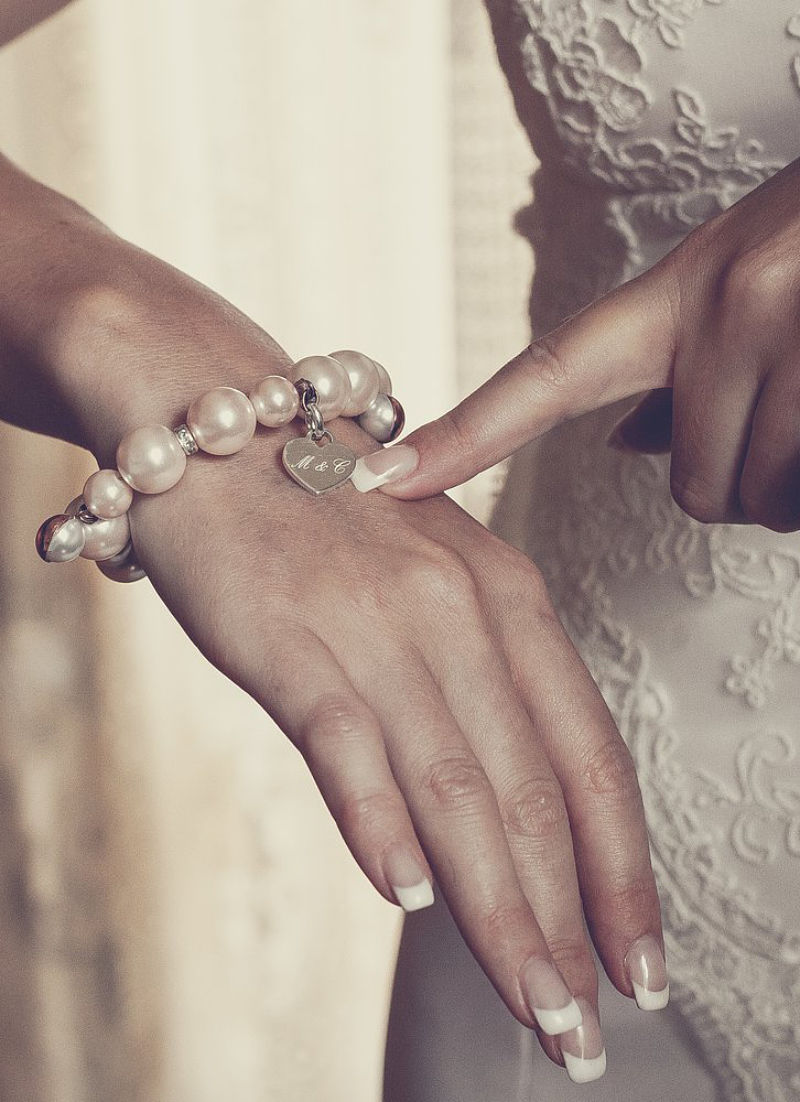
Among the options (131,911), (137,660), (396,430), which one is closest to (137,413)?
(396,430)

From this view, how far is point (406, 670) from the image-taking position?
18.3 inches

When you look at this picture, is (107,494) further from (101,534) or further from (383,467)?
(383,467)

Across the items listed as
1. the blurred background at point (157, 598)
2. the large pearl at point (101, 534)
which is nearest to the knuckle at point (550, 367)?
the large pearl at point (101, 534)

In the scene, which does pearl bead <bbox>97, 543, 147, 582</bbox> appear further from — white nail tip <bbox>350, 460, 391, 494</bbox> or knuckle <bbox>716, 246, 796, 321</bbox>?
knuckle <bbox>716, 246, 796, 321</bbox>

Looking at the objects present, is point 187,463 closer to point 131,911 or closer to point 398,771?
point 398,771

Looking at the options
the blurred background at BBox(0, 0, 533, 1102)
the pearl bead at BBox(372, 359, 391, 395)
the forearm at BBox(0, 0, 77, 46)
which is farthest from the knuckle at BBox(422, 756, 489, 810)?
the blurred background at BBox(0, 0, 533, 1102)

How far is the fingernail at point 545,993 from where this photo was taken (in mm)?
429

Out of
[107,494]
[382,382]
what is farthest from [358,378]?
[107,494]

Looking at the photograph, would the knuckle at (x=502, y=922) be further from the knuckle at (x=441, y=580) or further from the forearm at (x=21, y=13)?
the forearm at (x=21, y=13)

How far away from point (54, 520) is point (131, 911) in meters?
1.29

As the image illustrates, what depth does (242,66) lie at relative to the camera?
148 cm

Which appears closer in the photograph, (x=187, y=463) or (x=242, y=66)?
(x=187, y=463)

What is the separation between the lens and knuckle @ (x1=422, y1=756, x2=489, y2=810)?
44 centimetres

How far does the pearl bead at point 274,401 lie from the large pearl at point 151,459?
0.04 m
